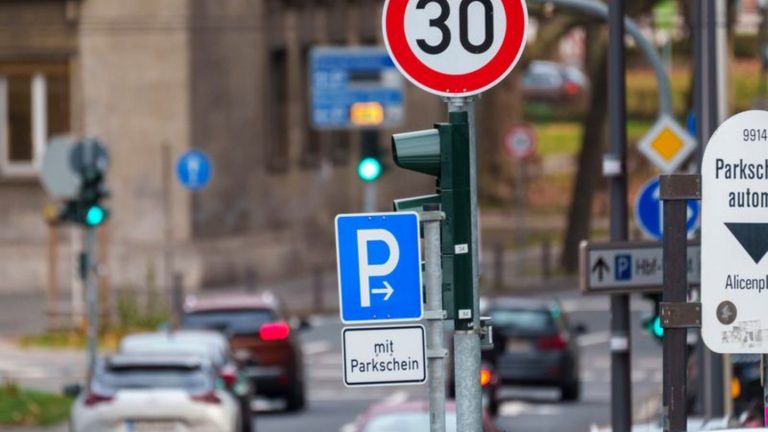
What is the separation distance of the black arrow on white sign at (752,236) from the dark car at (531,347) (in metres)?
20.1

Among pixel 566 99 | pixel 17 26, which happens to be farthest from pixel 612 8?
pixel 566 99

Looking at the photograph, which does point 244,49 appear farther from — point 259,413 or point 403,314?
point 403,314

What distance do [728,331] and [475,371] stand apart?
3.44 feet

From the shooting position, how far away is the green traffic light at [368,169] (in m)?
18.0

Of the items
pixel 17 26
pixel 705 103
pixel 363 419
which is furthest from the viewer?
pixel 17 26

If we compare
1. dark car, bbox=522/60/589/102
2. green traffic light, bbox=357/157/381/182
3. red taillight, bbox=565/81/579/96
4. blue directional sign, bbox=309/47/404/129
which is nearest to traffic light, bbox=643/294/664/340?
green traffic light, bbox=357/157/381/182

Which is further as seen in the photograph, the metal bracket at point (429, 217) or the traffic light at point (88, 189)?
the traffic light at point (88, 189)

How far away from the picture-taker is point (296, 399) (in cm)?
2884

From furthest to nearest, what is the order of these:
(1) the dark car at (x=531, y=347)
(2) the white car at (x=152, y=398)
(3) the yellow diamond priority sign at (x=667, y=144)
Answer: (1) the dark car at (x=531, y=347) → (3) the yellow diamond priority sign at (x=667, y=144) → (2) the white car at (x=152, y=398)

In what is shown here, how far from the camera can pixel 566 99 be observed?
88750 mm

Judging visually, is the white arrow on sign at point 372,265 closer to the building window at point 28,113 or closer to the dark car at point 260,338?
the dark car at point 260,338

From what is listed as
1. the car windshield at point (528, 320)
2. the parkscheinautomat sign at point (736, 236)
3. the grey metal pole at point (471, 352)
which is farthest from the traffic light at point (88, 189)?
the parkscheinautomat sign at point (736, 236)

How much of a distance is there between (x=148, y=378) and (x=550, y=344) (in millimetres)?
9361

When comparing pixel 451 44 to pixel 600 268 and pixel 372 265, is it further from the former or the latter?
pixel 600 268
